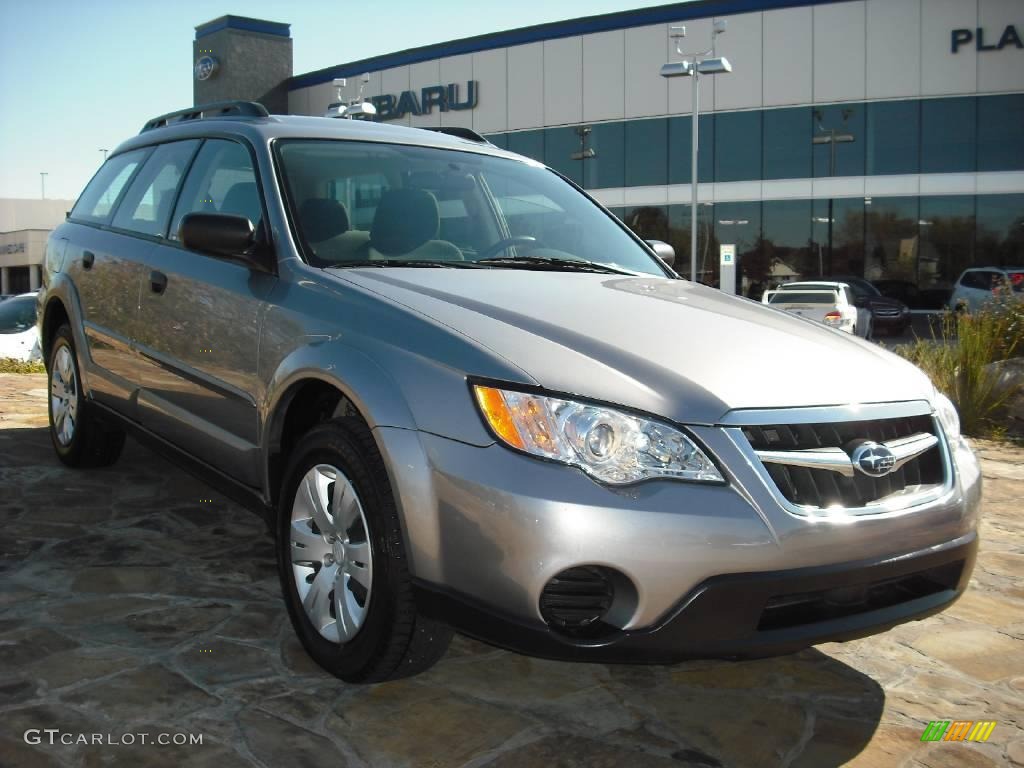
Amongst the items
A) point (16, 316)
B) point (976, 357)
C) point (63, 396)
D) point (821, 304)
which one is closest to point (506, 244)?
point (63, 396)

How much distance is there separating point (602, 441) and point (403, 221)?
1633 mm

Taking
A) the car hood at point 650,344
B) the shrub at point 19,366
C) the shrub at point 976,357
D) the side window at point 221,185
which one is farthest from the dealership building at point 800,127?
the car hood at point 650,344

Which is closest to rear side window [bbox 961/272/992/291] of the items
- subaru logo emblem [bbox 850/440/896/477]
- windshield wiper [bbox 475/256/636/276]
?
windshield wiper [bbox 475/256/636/276]

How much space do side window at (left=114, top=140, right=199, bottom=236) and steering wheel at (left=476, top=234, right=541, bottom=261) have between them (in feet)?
4.87

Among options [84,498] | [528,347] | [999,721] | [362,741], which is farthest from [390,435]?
[84,498]

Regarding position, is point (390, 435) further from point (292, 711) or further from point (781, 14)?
point (781, 14)

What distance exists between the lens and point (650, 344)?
2814 mm

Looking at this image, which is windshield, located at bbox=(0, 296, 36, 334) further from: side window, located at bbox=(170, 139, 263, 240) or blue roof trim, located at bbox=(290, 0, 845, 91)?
blue roof trim, located at bbox=(290, 0, 845, 91)

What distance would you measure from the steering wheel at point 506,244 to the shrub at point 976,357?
19.3 feet

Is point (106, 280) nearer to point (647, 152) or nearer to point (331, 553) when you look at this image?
point (331, 553)

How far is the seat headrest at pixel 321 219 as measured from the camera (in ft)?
11.6

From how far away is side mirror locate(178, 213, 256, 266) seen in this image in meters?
3.37

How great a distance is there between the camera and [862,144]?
98.4 ft

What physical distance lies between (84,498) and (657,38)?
30350mm
